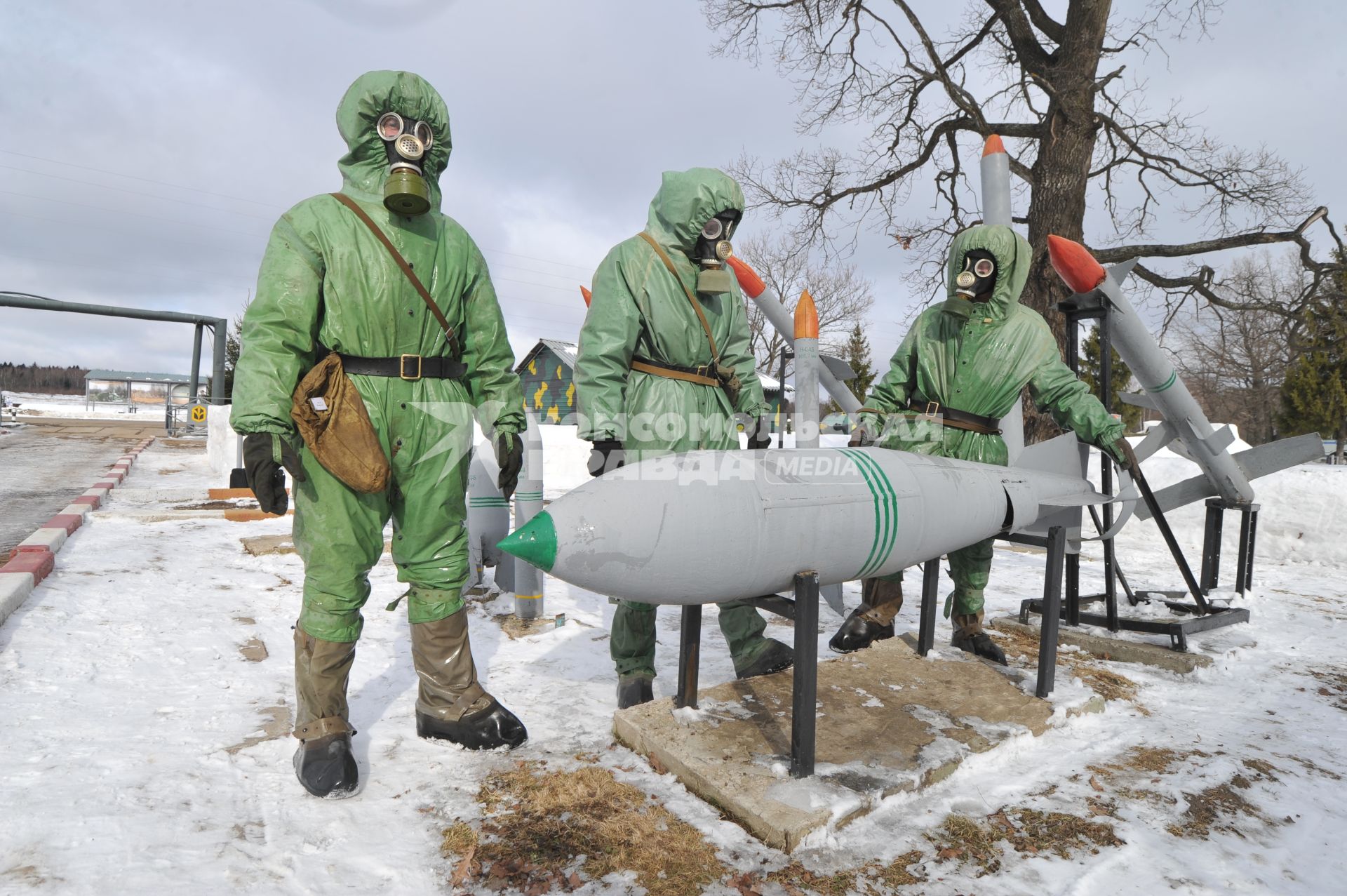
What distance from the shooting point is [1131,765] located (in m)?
2.73

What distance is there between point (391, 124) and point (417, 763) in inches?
88.1

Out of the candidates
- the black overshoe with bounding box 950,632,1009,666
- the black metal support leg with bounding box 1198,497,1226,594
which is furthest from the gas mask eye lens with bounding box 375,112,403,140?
the black metal support leg with bounding box 1198,497,1226,594

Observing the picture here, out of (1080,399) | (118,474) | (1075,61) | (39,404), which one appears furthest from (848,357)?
(39,404)

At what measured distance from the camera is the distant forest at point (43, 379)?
7631cm

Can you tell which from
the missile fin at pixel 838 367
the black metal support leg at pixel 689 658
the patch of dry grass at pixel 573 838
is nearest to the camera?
the patch of dry grass at pixel 573 838

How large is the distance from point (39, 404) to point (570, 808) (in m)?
59.4

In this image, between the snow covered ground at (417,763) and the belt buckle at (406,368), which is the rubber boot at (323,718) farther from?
the belt buckle at (406,368)

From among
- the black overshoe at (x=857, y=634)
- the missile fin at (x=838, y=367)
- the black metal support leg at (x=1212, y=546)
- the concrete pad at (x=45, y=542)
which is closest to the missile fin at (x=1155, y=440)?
the black metal support leg at (x=1212, y=546)

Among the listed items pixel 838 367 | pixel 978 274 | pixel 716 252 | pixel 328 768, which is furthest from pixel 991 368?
pixel 328 768

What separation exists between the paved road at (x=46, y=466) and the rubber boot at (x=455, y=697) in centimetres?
499

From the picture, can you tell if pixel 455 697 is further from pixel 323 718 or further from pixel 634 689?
pixel 634 689

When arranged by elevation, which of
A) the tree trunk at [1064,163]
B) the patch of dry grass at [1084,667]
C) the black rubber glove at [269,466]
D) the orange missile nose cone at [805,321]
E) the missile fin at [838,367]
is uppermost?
the tree trunk at [1064,163]

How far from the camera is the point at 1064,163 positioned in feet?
27.2

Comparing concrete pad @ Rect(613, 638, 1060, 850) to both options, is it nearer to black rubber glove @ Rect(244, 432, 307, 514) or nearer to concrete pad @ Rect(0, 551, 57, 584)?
black rubber glove @ Rect(244, 432, 307, 514)
